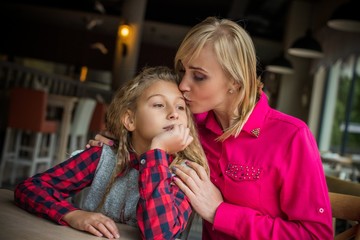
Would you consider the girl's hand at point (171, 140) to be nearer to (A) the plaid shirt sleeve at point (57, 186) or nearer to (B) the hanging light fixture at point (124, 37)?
(A) the plaid shirt sleeve at point (57, 186)

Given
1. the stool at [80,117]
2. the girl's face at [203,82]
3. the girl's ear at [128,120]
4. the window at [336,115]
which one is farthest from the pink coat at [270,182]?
the window at [336,115]

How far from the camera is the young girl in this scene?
3.44 feet

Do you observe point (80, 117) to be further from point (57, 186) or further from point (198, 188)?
point (198, 188)

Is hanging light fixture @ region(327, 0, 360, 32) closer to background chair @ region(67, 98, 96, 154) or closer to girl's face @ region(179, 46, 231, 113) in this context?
background chair @ region(67, 98, 96, 154)

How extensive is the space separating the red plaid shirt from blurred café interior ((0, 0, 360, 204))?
3.23m

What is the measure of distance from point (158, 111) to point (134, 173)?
174 mm

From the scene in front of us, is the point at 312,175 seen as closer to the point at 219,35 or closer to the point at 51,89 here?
the point at 219,35

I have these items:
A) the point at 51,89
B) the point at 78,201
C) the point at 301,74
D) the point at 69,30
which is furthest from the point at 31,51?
the point at 78,201

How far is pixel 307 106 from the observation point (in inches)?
394

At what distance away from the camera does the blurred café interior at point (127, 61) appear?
518 centimetres

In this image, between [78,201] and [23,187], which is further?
[78,201]

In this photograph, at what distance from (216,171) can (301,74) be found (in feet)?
31.5

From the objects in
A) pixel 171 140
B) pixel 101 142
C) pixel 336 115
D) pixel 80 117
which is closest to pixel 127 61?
pixel 80 117

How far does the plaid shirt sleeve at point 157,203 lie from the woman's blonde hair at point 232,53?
0.30 m
